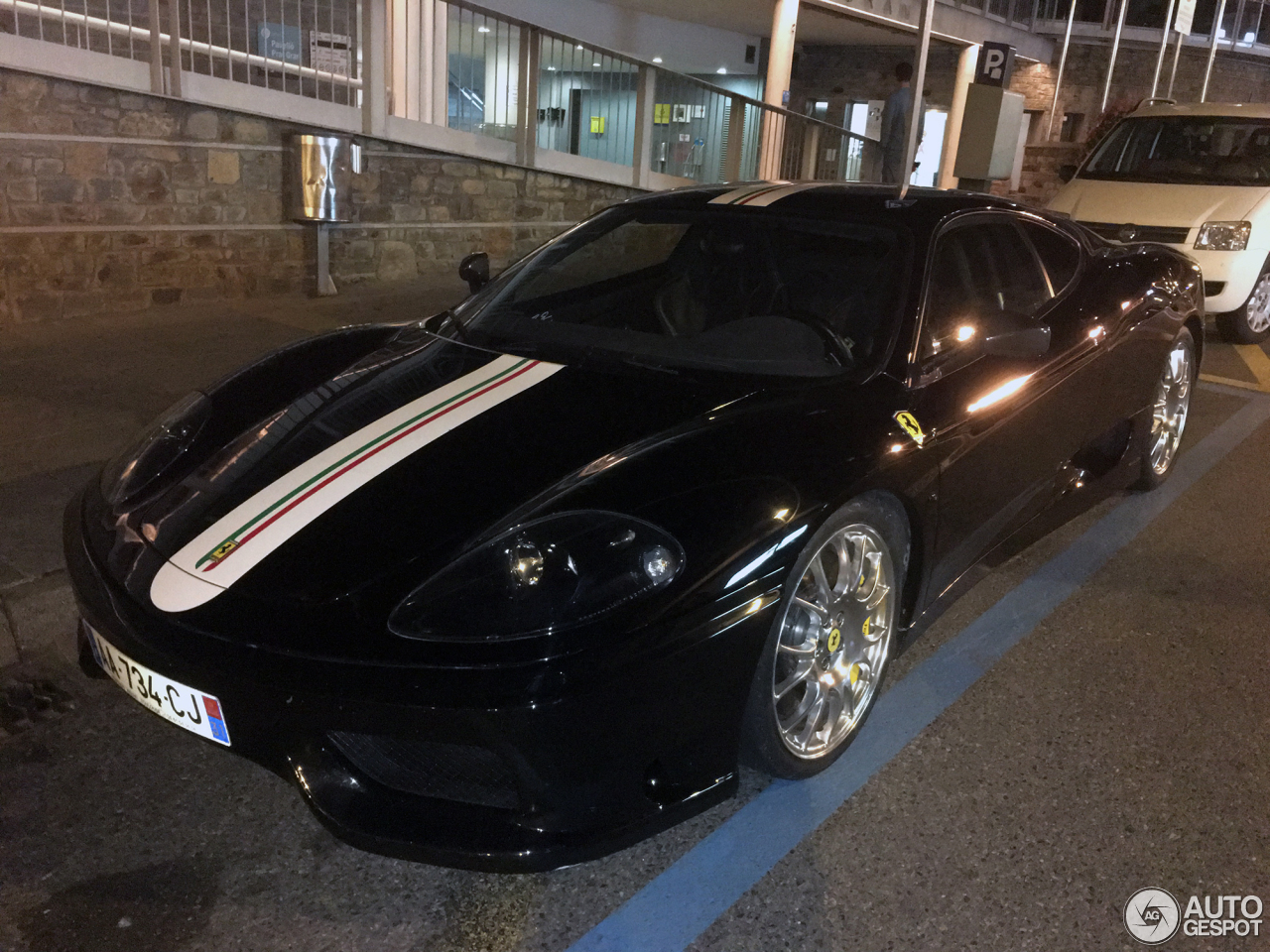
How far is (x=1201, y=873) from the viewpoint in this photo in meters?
2.35

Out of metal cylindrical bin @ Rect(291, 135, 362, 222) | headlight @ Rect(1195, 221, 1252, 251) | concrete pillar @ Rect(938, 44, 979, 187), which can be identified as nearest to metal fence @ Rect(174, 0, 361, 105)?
metal cylindrical bin @ Rect(291, 135, 362, 222)

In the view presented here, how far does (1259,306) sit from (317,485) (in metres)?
8.15

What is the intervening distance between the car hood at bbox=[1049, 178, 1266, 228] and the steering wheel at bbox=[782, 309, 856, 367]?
226 inches

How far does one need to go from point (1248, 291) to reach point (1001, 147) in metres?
2.13

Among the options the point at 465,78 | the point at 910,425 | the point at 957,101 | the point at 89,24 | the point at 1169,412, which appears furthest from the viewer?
the point at 957,101

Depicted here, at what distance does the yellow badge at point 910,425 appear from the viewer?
2.76 meters

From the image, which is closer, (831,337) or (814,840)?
(814,840)

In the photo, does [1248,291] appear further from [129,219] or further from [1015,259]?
[129,219]

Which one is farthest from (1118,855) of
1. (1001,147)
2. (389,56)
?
(389,56)

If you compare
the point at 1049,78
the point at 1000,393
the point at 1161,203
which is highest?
the point at 1049,78

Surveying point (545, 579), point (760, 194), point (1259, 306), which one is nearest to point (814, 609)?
point (545, 579)

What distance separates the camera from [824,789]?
2621mm

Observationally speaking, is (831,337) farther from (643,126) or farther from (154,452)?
(643,126)

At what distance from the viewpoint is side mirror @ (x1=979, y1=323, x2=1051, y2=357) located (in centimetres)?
302
